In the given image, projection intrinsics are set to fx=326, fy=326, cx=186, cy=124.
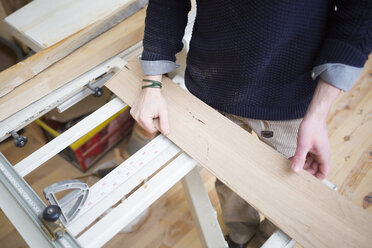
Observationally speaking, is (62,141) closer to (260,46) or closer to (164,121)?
(164,121)

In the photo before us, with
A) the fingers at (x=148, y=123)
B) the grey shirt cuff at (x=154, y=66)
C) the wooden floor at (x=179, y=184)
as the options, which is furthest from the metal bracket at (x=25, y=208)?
the wooden floor at (x=179, y=184)

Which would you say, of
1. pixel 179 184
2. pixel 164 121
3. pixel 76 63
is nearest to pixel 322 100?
pixel 164 121

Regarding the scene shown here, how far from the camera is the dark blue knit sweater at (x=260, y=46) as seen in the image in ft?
2.24

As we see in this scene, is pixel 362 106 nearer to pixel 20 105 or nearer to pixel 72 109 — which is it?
pixel 72 109

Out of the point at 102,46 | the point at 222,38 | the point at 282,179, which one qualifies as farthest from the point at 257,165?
the point at 102,46

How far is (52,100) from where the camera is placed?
3.23 feet

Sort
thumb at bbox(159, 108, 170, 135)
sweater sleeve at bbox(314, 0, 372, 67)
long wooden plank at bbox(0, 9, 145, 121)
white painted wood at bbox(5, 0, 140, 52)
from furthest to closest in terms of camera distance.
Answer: white painted wood at bbox(5, 0, 140, 52), long wooden plank at bbox(0, 9, 145, 121), thumb at bbox(159, 108, 170, 135), sweater sleeve at bbox(314, 0, 372, 67)

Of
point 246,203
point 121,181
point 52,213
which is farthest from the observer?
point 246,203

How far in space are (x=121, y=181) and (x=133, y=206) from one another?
7 centimetres

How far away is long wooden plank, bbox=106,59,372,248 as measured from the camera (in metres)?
0.70

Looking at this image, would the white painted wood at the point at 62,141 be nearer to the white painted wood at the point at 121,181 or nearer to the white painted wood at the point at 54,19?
the white painted wood at the point at 121,181

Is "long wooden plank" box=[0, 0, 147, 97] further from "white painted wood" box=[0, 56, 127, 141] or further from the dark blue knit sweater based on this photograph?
the dark blue knit sweater

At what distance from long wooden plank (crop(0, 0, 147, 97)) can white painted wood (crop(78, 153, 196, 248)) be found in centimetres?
55

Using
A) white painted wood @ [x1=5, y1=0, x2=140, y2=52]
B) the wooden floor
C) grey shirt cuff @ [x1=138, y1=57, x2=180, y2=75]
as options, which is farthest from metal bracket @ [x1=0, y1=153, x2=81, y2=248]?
the wooden floor
